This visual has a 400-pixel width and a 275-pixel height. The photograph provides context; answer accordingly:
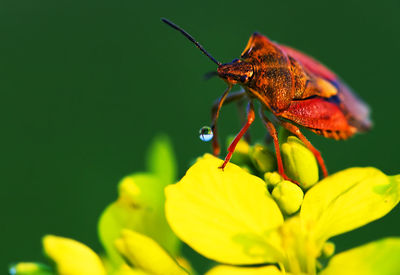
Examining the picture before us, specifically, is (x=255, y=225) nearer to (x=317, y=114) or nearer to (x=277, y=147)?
(x=277, y=147)

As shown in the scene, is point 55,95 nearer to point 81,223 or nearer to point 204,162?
point 81,223

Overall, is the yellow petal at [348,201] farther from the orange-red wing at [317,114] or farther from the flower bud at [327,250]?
the orange-red wing at [317,114]

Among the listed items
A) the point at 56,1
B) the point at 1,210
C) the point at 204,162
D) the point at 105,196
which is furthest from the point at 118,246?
the point at 56,1

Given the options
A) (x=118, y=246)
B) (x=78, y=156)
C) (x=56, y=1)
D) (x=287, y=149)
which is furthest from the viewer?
(x=56, y=1)

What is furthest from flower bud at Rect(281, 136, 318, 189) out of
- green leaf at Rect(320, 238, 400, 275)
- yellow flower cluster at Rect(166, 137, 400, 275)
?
green leaf at Rect(320, 238, 400, 275)

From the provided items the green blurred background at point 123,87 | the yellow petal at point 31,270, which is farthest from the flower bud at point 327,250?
the green blurred background at point 123,87

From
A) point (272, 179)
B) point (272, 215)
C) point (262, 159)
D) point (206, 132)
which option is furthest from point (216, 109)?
point (272, 215)
